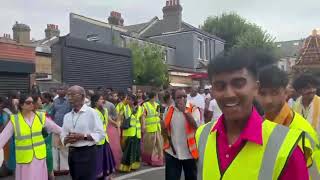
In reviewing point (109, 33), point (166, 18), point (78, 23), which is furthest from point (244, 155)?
point (166, 18)

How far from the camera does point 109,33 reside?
33.0 metres

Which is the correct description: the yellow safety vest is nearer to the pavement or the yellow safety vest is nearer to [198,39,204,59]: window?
the pavement

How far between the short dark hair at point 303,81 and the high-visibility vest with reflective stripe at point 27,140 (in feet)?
12.2

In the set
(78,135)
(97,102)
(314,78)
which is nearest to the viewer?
(314,78)

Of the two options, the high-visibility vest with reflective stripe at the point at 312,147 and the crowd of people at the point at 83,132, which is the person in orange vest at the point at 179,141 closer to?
the crowd of people at the point at 83,132

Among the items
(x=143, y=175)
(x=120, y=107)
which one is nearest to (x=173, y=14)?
(x=120, y=107)

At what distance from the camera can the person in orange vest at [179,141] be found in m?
6.90

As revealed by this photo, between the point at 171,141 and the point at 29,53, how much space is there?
1141 centimetres

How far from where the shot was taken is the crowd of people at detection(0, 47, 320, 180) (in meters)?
2.11

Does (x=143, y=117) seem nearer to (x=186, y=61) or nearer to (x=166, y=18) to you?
(x=186, y=61)

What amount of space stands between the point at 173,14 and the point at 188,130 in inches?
1306

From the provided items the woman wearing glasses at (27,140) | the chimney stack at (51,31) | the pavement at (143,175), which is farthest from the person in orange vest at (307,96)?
the chimney stack at (51,31)

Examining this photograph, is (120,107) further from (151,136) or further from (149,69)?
(149,69)

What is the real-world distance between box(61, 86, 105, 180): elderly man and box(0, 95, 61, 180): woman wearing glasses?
0.55 metres
